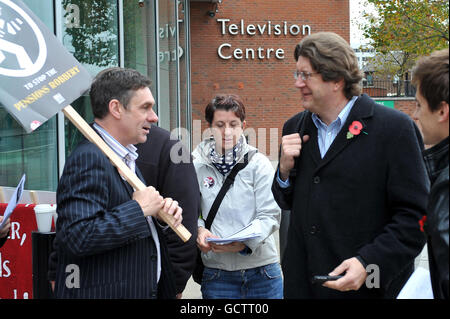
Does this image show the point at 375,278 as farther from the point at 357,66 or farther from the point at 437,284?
the point at 357,66

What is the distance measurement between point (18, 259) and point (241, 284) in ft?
5.64

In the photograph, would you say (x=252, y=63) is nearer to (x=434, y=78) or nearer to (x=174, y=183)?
(x=174, y=183)

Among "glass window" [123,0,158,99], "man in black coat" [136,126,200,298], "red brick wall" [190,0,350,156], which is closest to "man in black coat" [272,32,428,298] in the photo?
"man in black coat" [136,126,200,298]

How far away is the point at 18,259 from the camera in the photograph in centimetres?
388

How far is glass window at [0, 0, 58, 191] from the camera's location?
5160 mm

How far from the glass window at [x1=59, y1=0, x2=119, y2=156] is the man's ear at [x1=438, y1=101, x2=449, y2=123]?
179 inches

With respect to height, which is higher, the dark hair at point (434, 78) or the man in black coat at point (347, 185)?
the dark hair at point (434, 78)

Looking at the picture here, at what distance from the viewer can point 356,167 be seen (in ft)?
7.56

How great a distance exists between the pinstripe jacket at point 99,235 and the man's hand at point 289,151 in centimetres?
71

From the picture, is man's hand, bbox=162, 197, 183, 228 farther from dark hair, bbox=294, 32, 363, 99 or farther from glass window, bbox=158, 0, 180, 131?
glass window, bbox=158, 0, 180, 131

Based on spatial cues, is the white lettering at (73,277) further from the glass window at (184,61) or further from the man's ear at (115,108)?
the glass window at (184,61)

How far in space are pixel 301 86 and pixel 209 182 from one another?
116 centimetres

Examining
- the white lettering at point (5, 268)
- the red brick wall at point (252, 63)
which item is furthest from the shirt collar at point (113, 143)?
the red brick wall at point (252, 63)

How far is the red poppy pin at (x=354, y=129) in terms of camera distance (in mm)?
2342
